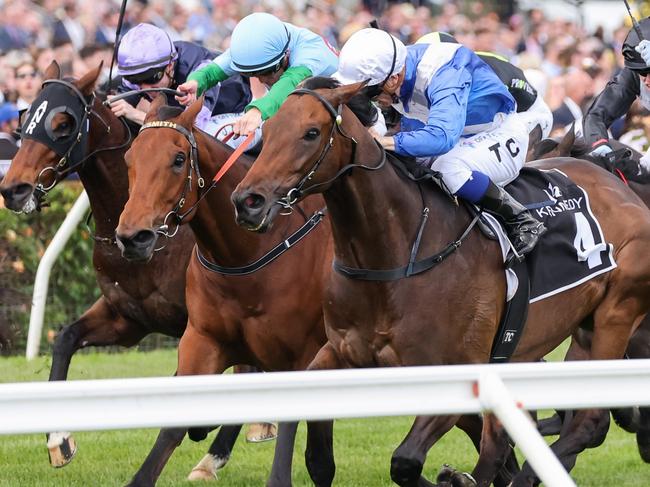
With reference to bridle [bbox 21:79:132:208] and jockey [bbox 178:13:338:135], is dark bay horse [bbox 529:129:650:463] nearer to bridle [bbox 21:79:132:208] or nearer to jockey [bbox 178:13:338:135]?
jockey [bbox 178:13:338:135]

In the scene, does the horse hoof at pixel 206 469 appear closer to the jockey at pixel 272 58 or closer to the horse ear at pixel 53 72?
the jockey at pixel 272 58

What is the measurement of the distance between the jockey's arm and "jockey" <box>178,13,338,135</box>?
158 cm

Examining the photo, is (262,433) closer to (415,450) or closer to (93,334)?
(93,334)

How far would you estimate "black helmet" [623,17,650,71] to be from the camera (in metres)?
6.12

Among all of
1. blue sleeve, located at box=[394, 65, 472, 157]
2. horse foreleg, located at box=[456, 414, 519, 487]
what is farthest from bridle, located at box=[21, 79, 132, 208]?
horse foreleg, located at box=[456, 414, 519, 487]

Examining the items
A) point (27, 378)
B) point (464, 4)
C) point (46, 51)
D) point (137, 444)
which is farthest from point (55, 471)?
point (464, 4)

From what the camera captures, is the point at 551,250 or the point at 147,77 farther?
the point at 147,77

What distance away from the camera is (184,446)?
728cm

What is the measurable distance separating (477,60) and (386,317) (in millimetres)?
1261

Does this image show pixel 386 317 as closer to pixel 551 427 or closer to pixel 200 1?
pixel 551 427

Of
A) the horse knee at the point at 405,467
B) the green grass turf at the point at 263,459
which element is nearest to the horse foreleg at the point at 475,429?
the green grass turf at the point at 263,459

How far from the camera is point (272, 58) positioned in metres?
5.66

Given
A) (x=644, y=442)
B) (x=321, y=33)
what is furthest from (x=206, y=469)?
(x=321, y=33)

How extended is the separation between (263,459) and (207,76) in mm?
2007
